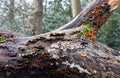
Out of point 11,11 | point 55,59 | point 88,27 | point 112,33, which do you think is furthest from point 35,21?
point 11,11

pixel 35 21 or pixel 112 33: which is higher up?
pixel 35 21

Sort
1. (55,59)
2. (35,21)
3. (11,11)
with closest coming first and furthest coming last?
(55,59) → (35,21) → (11,11)

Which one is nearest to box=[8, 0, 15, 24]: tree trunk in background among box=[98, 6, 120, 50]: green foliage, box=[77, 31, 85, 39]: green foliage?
box=[98, 6, 120, 50]: green foliage

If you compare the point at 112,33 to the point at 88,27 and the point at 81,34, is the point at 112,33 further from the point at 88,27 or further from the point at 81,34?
the point at 81,34

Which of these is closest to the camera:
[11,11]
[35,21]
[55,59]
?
[55,59]

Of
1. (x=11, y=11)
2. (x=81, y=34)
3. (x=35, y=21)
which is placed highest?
(x=11, y=11)

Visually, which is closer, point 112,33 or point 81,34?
point 81,34

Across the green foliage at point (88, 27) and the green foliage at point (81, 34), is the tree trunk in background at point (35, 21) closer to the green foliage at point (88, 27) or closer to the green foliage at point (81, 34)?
the green foliage at point (88, 27)

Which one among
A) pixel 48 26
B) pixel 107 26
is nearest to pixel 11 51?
pixel 107 26
